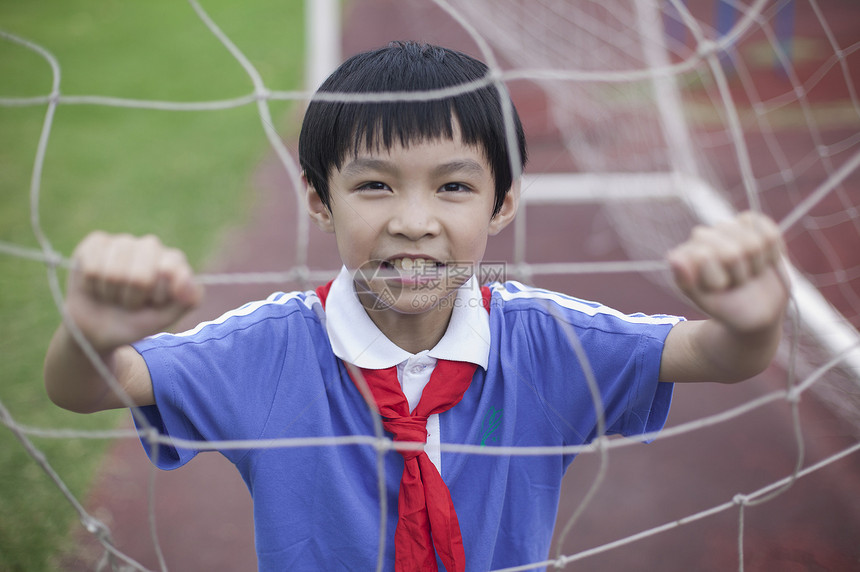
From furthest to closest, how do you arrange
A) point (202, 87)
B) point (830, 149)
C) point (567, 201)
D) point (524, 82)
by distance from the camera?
point (202, 87) < point (524, 82) < point (830, 149) < point (567, 201)

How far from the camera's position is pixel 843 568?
124 cm

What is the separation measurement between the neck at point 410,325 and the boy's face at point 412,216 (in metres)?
0.04

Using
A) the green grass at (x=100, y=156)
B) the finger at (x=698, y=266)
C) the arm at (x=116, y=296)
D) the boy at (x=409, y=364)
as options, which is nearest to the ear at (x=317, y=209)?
the boy at (x=409, y=364)

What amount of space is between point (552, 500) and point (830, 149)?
2.65m

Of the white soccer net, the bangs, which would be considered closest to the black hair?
the bangs

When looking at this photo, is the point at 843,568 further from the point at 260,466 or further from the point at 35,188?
the point at 35,188

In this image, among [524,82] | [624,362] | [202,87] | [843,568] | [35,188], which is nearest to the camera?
[35,188]

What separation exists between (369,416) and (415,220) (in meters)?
0.20

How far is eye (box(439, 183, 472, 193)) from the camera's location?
67 centimetres

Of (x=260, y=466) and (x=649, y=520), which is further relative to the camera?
(x=649, y=520)

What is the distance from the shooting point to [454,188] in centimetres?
67

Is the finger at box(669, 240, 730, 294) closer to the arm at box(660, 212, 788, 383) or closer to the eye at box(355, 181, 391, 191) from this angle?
the arm at box(660, 212, 788, 383)

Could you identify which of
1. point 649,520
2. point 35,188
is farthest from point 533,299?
point 649,520

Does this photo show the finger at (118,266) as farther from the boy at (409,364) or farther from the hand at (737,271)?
the hand at (737,271)
